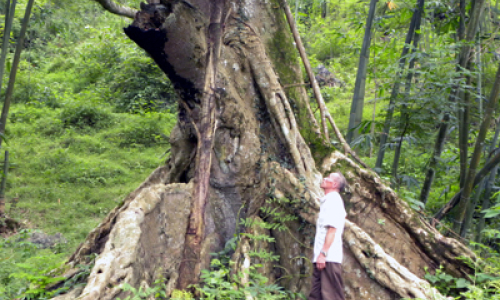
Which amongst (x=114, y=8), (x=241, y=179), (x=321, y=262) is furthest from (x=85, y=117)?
(x=321, y=262)

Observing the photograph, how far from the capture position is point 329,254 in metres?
3.35

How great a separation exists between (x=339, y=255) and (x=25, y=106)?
1181 centimetres

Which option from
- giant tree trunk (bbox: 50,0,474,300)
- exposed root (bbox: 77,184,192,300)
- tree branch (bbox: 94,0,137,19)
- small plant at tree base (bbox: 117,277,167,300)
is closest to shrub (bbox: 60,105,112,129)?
tree branch (bbox: 94,0,137,19)

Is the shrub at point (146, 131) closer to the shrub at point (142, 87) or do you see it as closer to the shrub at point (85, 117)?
the shrub at point (85, 117)

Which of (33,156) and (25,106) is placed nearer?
(33,156)

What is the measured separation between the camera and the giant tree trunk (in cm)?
374

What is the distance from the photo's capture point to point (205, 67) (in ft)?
14.4

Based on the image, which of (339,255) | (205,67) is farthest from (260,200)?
(205,67)

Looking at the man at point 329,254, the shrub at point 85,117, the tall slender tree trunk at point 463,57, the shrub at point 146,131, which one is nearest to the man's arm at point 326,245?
the man at point 329,254

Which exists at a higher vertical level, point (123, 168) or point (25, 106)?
point (25, 106)

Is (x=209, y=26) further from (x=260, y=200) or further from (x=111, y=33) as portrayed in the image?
(x=111, y=33)

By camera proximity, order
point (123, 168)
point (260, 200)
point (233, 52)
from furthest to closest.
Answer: point (123, 168), point (233, 52), point (260, 200)

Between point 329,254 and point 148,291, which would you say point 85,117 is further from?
point 329,254

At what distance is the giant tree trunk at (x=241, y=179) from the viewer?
3.74 metres
